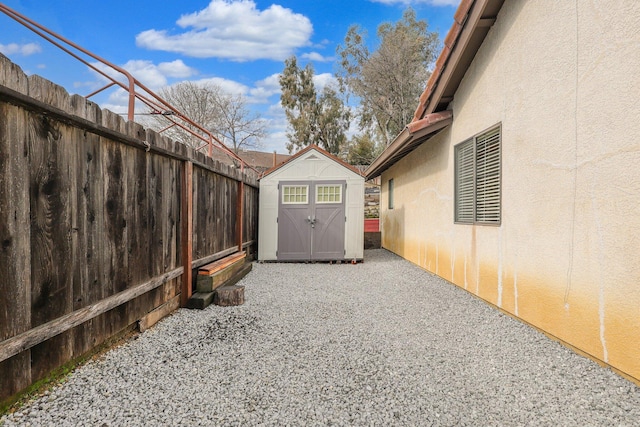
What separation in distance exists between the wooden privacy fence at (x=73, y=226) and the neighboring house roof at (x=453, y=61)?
135 inches

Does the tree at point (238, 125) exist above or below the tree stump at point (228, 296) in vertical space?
above

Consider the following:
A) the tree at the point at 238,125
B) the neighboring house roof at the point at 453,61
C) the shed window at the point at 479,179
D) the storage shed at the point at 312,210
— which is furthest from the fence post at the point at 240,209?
the tree at the point at 238,125

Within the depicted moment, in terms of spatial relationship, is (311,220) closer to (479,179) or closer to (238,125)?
(479,179)

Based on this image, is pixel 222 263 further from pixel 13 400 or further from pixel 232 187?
pixel 13 400

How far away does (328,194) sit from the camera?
6.89m

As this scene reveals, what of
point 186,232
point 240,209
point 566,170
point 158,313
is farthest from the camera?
point 240,209

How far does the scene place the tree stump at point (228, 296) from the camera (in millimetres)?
3619

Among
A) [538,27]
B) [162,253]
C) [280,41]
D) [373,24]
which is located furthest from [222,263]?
[280,41]

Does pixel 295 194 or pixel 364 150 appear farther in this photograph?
pixel 364 150

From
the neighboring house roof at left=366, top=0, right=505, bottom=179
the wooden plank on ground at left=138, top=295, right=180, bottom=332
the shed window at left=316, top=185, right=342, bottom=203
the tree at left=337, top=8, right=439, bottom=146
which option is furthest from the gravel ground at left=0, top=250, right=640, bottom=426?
the tree at left=337, top=8, right=439, bottom=146

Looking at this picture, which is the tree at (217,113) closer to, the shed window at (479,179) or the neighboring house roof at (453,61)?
the neighboring house roof at (453,61)

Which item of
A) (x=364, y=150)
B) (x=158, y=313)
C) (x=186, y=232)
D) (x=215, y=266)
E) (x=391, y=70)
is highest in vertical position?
(x=391, y=70)

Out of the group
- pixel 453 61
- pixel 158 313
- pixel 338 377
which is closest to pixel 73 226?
pixel 158 313

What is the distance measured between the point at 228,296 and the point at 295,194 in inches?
143
